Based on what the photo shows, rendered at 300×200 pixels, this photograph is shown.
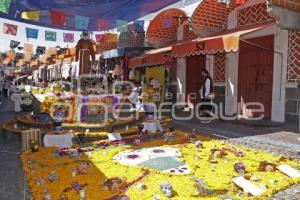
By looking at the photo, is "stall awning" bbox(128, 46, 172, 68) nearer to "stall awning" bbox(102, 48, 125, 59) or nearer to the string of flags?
the string of flags

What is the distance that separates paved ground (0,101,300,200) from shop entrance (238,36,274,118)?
4.39ft

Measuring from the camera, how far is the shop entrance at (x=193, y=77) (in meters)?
17.5

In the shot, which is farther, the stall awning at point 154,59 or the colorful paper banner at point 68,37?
the colorful paper banner at point 68,37

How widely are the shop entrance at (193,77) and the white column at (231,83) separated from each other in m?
2.58

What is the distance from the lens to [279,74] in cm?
1227

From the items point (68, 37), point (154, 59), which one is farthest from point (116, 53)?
point (154, 59)

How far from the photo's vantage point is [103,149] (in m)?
8.05

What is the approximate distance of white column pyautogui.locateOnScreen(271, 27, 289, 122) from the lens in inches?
474

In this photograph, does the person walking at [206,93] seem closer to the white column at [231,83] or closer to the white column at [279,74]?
the white column at [231,83]

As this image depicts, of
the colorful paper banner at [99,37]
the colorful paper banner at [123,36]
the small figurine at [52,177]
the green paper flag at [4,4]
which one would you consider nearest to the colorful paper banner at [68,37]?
the colorful paper banner at [99,37]

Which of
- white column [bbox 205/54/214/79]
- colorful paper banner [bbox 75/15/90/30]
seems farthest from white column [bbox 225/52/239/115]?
colorful paper banner [bbox 75/15/90/30]

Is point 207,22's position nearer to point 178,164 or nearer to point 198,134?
point 198,134

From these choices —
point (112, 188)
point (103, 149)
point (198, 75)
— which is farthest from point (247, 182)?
point (198, 75)

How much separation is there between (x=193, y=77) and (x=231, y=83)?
374 cm
